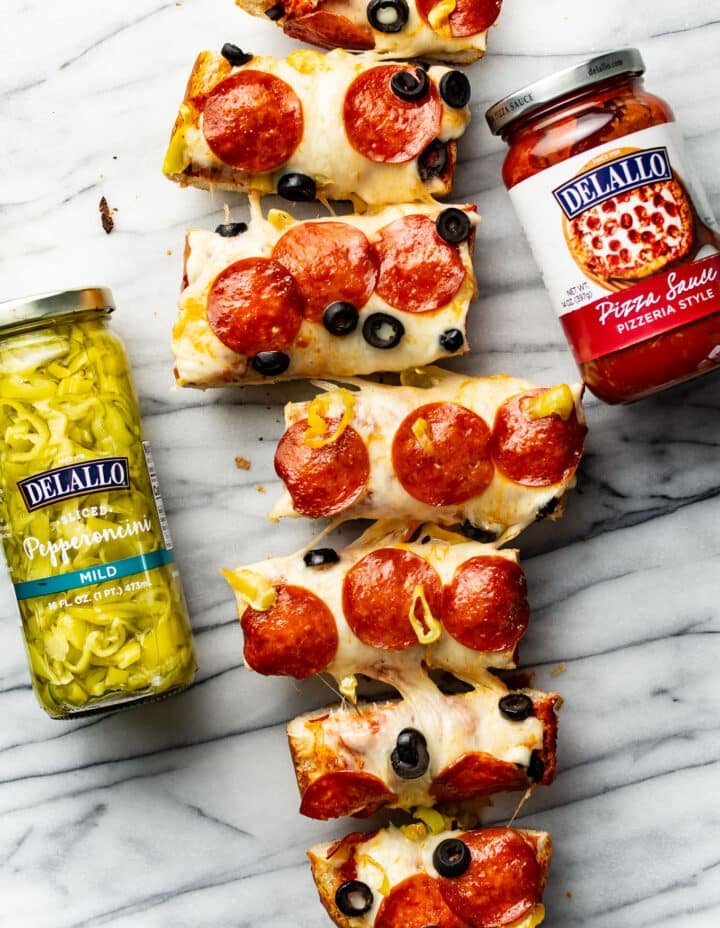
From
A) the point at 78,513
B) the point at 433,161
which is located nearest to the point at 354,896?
the point at 78,513

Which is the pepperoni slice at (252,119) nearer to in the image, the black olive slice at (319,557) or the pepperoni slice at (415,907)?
the black olive slice at (319,557)

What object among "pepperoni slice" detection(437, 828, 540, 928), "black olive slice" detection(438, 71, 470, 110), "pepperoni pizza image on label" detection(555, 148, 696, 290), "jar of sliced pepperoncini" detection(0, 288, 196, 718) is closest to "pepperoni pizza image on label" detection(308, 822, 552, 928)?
"pepperoni slice" detection(437, 828, 540, 928)

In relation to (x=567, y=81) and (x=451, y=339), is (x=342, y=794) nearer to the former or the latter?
(x=451, y=339)

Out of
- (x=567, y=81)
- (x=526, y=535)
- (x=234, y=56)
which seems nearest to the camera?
(x=567, y=81)

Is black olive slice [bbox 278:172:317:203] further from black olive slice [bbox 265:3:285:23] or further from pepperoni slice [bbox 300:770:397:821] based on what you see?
pepperoni slice [bbox 300:770:397:821]

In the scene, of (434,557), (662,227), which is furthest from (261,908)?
(662,227)

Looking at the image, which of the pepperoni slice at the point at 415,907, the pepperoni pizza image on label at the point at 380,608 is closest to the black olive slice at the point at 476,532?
the pepperoni pizza image on label at the point at 380,608
